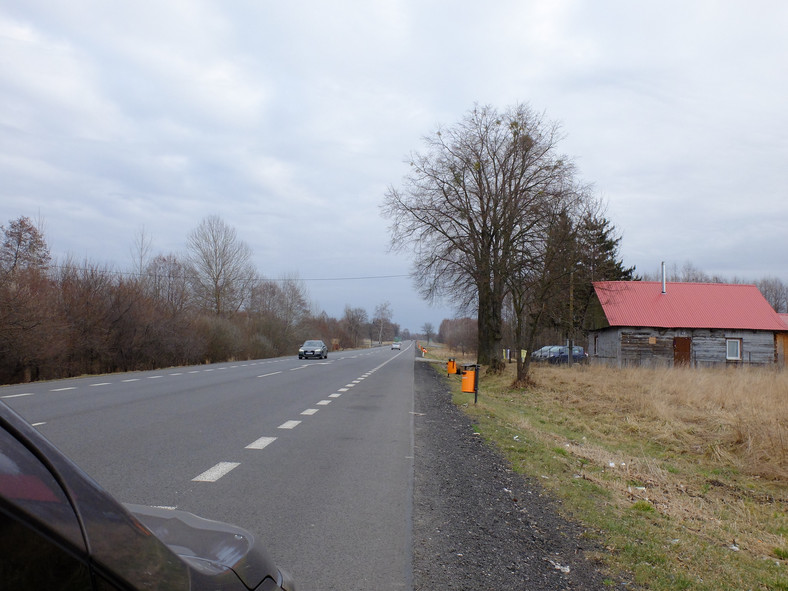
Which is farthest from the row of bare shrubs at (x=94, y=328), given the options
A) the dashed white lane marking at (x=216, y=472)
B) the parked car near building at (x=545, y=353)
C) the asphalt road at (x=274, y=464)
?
the parked car near building at (x=545, y=353)

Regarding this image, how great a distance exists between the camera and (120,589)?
1.30 metres

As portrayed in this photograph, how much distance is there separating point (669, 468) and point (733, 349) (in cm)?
3591

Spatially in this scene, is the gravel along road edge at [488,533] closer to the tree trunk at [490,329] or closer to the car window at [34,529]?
the car window at [34,529]

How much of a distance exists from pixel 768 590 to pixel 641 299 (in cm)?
4199

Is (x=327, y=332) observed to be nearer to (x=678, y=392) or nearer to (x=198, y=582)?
(x=678, y=392)

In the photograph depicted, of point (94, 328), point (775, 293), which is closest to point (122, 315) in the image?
point (94, 328)

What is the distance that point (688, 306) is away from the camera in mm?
42906

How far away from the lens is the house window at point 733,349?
41.1m

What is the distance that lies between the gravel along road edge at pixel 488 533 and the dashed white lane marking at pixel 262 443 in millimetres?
2173

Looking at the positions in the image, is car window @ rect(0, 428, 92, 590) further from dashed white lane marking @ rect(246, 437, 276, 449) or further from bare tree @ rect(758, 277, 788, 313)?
bare tree @ rect(758, 277, 788, 313)

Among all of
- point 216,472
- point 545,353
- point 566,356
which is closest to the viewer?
point 216,472

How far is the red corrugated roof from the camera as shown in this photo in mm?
41031

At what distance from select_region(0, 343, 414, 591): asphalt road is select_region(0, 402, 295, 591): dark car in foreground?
2.73 m

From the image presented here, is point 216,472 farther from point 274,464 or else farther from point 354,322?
point 354,322
